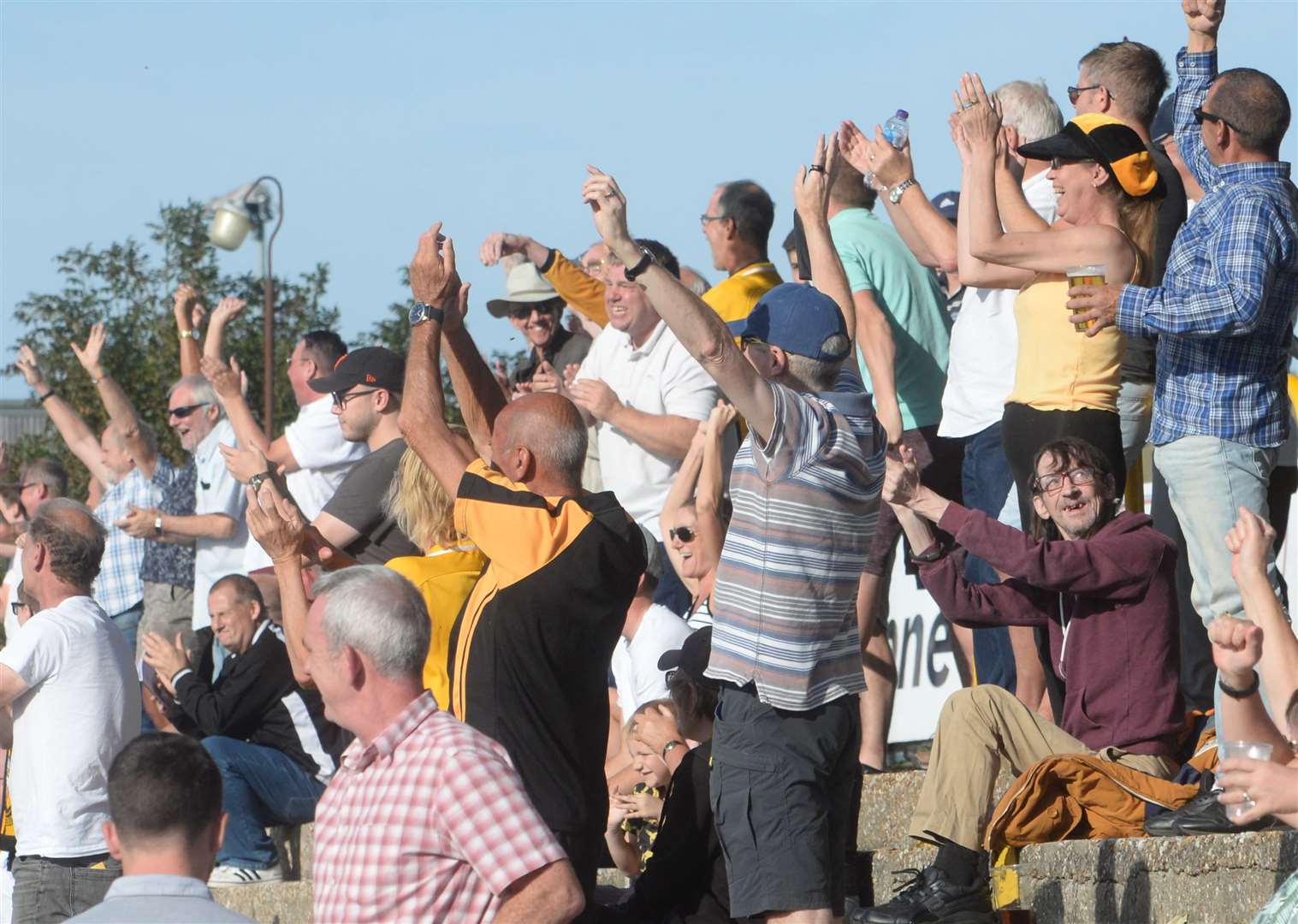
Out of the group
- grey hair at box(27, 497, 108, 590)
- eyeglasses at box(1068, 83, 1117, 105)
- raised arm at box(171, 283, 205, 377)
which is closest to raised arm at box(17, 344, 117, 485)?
raised arm at box(171, 283, 205, 377)

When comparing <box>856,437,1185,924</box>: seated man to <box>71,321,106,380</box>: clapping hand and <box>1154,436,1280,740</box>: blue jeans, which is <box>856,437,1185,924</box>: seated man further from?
<box>71,321,106,380</box>: clapping hand

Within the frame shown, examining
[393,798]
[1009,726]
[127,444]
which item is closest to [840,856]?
[1009,726]

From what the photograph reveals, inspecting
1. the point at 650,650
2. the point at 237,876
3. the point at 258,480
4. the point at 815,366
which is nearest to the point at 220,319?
the point at 237,876

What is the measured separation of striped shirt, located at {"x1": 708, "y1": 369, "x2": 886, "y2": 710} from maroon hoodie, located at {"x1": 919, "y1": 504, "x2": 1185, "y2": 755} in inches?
42.1

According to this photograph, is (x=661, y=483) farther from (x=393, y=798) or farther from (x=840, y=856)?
(x=393, y=798)

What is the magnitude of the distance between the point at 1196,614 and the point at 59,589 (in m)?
4.18

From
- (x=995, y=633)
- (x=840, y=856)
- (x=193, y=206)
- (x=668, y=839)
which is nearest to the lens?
(x=840, y=856)

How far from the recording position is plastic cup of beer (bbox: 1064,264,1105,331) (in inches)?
237

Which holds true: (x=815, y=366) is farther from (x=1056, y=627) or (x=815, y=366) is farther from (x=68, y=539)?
(x=68, y=539)

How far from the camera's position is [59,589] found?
6703 mm

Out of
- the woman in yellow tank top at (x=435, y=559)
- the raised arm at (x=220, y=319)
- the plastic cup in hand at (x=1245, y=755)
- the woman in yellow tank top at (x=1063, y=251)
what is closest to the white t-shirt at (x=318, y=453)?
the raised arm at (x=220, y=319)

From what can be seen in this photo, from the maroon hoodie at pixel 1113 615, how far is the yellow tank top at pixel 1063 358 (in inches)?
21.5

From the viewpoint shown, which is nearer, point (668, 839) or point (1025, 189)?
point (668, 839)

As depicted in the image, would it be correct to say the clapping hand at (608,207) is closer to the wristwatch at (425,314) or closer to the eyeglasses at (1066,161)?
the wristwatch at (425,314)
